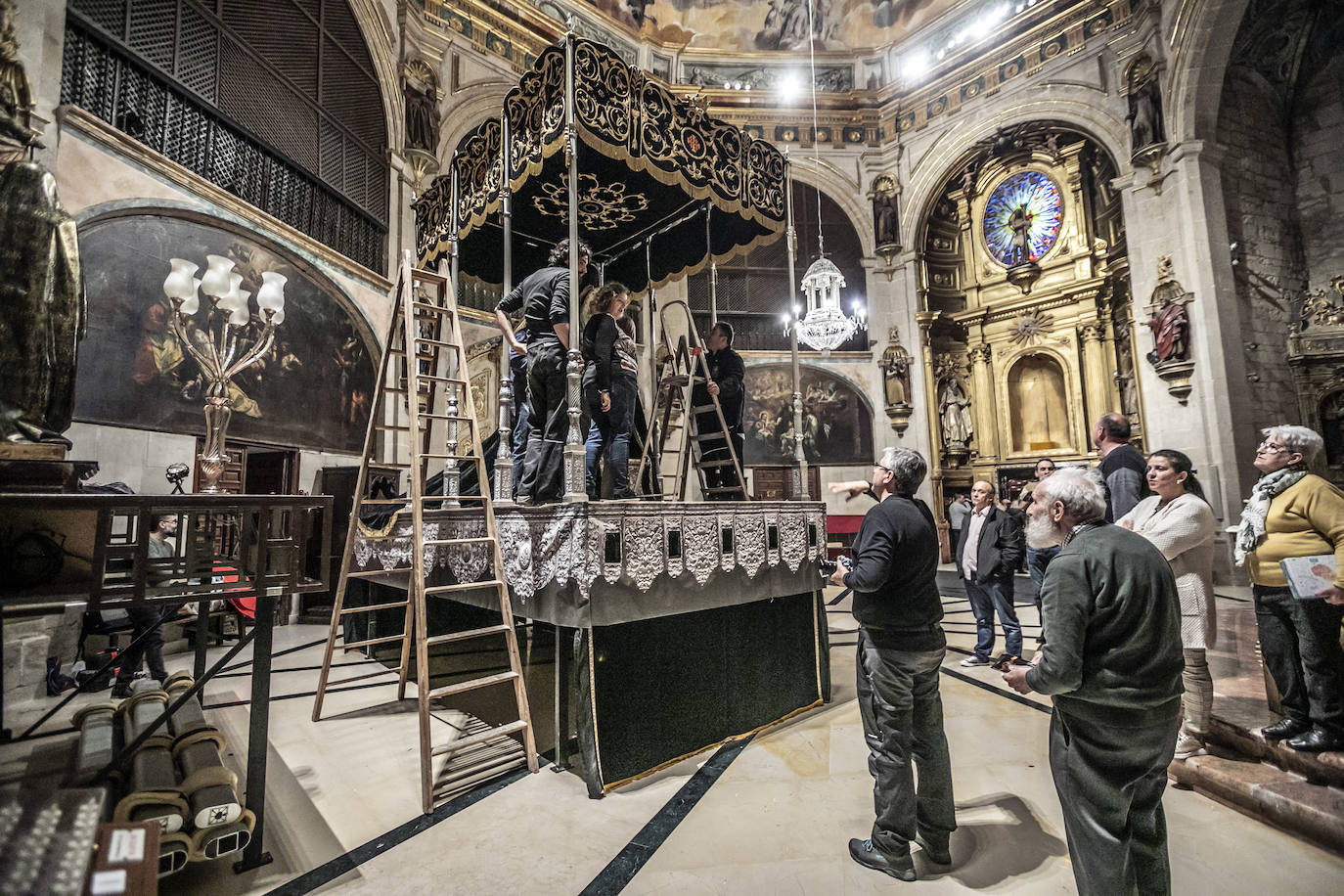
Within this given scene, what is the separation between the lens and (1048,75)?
1181cm

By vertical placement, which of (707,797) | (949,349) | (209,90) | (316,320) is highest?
(209,90)

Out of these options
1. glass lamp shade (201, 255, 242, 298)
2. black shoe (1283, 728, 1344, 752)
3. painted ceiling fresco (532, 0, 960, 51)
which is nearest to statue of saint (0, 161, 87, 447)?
glass lamp shade (201, 255, 242, 298)

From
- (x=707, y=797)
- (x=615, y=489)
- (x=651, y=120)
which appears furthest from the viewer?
(x=651, y=120)

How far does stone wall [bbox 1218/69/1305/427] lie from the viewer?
9.34 m

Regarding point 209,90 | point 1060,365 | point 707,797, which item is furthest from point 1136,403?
point 209,90

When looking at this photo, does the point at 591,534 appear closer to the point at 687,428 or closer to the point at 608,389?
the point at 608,389

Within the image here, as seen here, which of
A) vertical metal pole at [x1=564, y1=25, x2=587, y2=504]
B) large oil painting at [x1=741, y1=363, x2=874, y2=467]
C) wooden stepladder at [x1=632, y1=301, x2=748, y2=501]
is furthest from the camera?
large oil painting at [x1=741, y1=363, x2=874, y2=467]

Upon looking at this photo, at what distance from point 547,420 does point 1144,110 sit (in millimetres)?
12111

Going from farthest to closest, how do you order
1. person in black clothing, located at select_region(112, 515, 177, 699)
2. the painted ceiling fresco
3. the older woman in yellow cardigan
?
1. the painted ceiling fresco
2. person in black clothing, located at select_region(112, 515, 177, 699)
3. the older woman in yellow cardigan

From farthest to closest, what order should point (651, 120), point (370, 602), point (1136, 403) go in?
1. point (1136, 403)
2. point (370, 602)
3. point (651, 120)

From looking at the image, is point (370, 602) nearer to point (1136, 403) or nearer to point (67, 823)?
point (67, 823)

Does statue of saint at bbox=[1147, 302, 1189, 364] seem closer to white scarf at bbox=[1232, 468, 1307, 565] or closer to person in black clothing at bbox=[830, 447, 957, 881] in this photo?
white scarf at bbox=[1232, 468, 1307, 565]

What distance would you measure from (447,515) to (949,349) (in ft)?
44.6

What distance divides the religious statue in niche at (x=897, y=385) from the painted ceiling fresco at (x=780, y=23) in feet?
25.3
